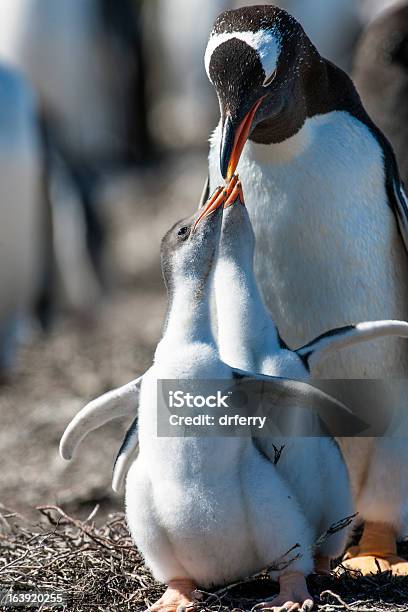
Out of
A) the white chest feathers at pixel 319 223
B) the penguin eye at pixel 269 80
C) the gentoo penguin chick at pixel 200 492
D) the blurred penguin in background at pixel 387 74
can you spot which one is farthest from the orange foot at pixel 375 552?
the blurred penguin in background at pixel 387 74

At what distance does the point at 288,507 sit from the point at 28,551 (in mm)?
828

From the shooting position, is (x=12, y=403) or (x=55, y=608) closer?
(x=55, y=608)

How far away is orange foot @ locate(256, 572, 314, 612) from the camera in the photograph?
3191 mm

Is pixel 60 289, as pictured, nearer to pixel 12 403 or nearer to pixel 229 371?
pixel 12 403

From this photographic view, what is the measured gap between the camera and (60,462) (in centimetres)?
579

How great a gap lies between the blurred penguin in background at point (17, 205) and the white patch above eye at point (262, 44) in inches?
182

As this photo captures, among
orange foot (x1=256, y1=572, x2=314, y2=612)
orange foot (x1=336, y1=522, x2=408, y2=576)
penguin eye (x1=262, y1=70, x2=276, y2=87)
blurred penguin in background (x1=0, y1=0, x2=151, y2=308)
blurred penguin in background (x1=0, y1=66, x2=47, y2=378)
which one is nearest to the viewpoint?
orange foot (x1=256, y1=572, x2=314, y2=612)

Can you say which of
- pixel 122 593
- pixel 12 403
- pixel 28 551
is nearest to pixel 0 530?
pixel 28 551

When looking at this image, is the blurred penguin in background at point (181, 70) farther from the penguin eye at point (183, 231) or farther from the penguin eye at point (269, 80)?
the penguin eye at point (183, 231)

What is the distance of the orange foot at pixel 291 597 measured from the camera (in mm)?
3191

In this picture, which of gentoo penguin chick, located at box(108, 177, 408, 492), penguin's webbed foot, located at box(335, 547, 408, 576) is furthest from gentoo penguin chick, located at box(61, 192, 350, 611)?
penguin's webbed foot, located at box(335, 547, 408, 576)

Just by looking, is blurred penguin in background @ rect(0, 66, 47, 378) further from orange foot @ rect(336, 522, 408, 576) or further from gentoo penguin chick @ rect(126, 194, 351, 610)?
gentoo penguin chick @ rect(126, 194, 351, 610)

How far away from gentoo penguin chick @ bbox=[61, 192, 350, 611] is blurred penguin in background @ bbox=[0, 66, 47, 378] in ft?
15.6

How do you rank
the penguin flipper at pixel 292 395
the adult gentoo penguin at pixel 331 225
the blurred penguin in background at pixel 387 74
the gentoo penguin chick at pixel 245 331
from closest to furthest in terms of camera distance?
the penguin flipper at pixel 292 395 < the gentoo penguin chick at pixel 245 331 < the adult gentoo penguin at pixel 331 225 < the blurred penguin in background at pixel 387 74
